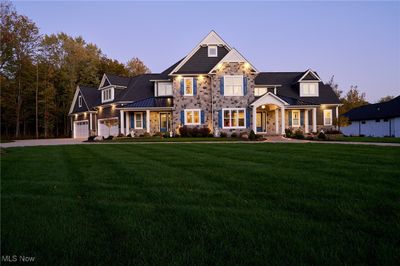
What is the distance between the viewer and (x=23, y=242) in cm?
258

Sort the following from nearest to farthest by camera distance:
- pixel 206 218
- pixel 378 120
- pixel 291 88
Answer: pixel 206 218
pixel 291 88
pixel 378 120

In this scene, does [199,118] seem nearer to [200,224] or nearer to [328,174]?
[328,174]

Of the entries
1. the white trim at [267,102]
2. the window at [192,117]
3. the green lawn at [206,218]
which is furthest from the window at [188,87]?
the green lawn at [206,218]

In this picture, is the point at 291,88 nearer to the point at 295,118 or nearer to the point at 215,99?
the point at 295,118

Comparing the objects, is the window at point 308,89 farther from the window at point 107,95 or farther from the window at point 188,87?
the window at point 107,95

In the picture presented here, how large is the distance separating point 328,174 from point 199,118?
63.7 ft

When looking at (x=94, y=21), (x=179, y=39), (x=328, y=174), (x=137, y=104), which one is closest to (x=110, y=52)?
(x=179, y=39)

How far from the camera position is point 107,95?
2950cm

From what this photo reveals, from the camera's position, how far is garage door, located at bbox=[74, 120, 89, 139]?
32216mm

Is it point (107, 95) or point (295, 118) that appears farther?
point (107, 95)

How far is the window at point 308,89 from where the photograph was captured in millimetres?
28141

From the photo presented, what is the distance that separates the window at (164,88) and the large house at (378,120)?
748 inches

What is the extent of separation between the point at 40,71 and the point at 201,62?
80.6 feet

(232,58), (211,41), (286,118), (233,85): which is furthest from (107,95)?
(286,118)
